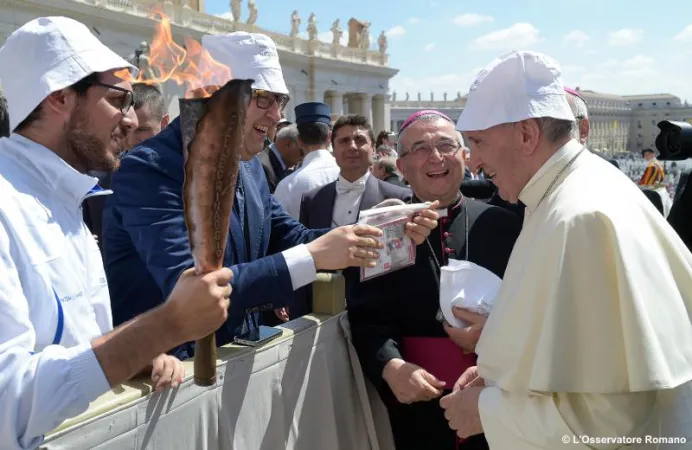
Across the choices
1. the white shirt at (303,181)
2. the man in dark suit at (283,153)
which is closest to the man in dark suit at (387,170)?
the man in dark suit at (283,153)

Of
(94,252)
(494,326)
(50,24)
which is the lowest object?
(494,326)

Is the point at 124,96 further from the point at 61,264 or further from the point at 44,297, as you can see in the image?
the point at 44,297

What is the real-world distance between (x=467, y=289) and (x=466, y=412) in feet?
1.58

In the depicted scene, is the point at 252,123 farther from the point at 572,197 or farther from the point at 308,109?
the point at 308,109

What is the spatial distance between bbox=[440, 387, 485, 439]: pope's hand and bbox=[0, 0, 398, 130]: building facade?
15.2 metres

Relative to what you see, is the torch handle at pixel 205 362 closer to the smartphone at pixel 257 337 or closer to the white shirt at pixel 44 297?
the white shirt at pixel 44 297

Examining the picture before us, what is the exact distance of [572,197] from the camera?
5.08 feet

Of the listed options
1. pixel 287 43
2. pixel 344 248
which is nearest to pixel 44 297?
pixel 344 248

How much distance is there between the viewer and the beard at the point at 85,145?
1687 millimetres

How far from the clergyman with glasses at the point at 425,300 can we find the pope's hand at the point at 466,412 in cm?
36

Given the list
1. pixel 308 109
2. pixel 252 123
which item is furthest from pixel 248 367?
pixel 308 109

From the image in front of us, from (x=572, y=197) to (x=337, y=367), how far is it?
53.1 inches

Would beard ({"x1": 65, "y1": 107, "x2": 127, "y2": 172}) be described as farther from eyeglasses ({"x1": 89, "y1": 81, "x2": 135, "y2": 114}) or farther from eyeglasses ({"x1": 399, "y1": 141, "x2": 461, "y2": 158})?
eyeglasses ({"x1": 399, "y1": 141, "x2": 461, "y2": 158})

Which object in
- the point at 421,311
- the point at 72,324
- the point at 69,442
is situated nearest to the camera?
the point at 69,442
